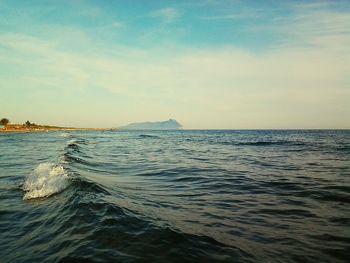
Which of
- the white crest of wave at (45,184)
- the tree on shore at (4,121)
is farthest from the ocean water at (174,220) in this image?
the tree on shore at (4,121)

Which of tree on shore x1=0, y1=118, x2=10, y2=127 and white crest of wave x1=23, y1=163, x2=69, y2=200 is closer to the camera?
white crest of wave x1=23, y1=163, x2=69, y2=200

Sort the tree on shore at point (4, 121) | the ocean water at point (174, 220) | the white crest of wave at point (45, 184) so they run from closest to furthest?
the ocean water at point (174, 220)
the white crest of wave at point (45, 184)
the tree on shore at point (4, 121)

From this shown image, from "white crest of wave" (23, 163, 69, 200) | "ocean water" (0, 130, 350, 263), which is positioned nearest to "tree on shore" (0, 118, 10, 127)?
"ocean water" (0, 130, 350, 263)

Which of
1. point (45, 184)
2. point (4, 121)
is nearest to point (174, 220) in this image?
point (45, 184)

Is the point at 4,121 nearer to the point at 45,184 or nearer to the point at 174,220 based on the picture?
the point at 45,184

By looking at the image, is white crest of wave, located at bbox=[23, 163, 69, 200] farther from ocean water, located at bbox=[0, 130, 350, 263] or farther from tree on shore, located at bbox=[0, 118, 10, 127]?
tree on shore, located at bbox=[0, 118, 10, 127]

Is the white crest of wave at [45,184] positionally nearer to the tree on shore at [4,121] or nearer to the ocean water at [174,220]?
the ocean water at [174,220]

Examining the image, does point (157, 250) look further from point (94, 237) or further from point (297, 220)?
point (297, 220)

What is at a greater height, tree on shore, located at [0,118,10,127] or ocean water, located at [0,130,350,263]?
tree on shore, located at [0,118,10,127]

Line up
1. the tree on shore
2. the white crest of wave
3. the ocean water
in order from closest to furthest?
the ocean water < the white crest of wave < the tree on shore

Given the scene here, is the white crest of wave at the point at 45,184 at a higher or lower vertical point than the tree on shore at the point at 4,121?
lower

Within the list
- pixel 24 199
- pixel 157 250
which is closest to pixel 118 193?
pixel 24 199

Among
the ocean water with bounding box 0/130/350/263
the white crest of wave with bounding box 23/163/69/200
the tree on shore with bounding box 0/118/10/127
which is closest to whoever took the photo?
the ocean water with bounding box 0/130/350/263

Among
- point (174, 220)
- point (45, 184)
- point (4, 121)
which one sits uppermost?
point (4, 121)
